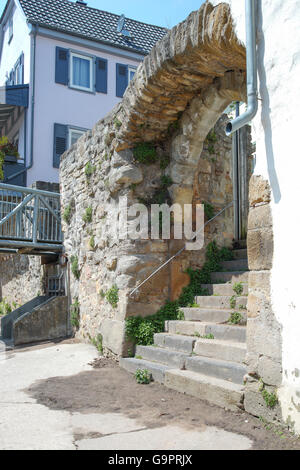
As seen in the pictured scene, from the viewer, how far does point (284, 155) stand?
3.05 metres

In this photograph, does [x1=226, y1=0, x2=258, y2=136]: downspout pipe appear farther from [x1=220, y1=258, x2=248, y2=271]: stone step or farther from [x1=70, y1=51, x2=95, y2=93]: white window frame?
[x1=70, y1=51, x2=95, y2=93]: white window frame

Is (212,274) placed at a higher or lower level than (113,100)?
lower

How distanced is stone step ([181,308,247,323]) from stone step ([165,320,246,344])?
0.13 m

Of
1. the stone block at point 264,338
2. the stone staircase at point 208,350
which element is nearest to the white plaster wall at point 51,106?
the stone staircase at point 208,350

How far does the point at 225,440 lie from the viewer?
→ 9.39ft

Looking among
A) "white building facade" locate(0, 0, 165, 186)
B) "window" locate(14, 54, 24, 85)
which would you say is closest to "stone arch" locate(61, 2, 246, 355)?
"white building facade" locate(0, 0, 165, 186)

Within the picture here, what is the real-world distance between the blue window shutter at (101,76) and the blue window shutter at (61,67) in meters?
1.02

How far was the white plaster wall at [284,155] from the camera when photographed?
2910 mm

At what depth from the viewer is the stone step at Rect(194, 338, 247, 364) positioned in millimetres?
3883

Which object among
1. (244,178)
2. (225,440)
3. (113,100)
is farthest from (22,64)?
(225,440)

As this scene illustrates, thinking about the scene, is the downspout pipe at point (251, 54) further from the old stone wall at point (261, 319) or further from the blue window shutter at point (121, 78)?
the blue window shutter at point (121, 78)

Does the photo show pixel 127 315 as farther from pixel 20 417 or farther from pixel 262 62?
pixel 262 62

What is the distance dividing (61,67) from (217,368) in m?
12.0

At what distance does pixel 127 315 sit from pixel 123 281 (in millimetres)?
436
